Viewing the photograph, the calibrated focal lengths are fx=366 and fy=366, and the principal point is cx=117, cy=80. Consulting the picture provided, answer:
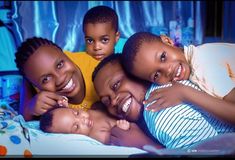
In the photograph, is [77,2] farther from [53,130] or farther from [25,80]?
[53,130]

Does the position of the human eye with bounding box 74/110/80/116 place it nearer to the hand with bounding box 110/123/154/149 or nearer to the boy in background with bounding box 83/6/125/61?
the hand with bounding box 110/123/154/149

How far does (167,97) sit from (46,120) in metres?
0.47

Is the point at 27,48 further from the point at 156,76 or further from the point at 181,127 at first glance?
the point at 181,127

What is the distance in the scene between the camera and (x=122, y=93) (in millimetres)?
1419

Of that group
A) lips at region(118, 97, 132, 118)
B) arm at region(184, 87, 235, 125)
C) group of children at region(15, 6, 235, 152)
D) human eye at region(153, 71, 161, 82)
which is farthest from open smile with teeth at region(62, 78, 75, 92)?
arm at region(184, 87, 235, 125)

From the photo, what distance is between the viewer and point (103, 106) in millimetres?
1441

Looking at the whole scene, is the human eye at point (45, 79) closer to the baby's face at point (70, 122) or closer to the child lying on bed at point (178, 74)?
the baby's face at point (70, 122)

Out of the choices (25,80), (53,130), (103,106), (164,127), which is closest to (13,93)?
(25,80)

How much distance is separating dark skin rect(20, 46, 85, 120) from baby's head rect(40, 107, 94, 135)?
70mm

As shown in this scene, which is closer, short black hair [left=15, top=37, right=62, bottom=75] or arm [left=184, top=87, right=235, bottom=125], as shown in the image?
arm [left=184, top=87, right=235, bottom=125]

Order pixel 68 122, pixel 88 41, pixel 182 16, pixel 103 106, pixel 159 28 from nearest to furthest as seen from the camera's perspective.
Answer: pixel 68 122
pixel 103 106
pixel 88 41
pixel 159 28
pixel 182 16

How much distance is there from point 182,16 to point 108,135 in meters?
0.75

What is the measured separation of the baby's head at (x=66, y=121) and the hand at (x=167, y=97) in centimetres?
25

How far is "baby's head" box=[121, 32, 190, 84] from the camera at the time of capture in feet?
4.55
